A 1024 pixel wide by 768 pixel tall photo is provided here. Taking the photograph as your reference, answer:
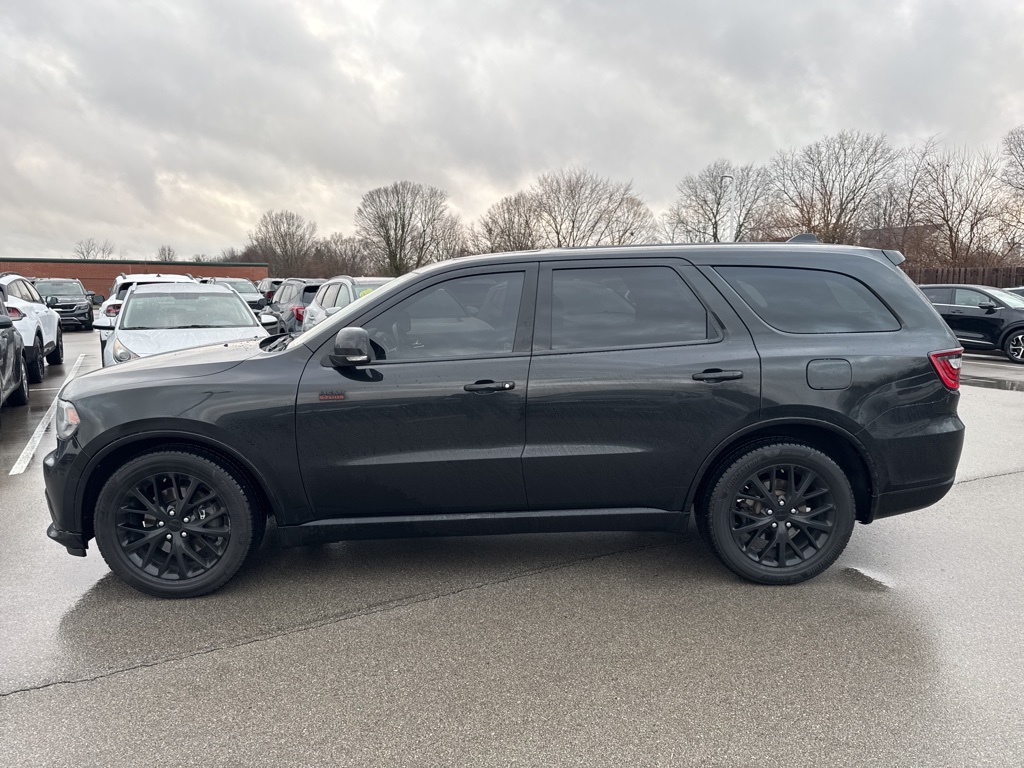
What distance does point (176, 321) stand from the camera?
9547mm

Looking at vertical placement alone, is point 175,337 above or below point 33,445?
above

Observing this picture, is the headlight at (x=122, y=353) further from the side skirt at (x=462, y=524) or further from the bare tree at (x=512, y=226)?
the bare tree at (x=512, y=226)

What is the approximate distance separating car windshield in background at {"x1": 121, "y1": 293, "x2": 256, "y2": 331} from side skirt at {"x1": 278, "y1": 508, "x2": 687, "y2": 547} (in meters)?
6.39

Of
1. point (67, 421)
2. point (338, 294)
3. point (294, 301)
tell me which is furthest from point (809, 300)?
point (294, 301)

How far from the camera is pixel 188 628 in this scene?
11.7ft

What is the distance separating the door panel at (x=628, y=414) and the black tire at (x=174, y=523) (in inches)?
60.7

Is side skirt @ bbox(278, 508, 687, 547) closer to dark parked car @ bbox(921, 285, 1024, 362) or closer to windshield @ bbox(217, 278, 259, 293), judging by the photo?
dark parked car @ bbox(921, 285, 1024, 362)

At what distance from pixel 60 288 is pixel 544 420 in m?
26.1

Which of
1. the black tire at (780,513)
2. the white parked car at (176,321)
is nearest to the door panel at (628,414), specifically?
the black tire at (780,513)

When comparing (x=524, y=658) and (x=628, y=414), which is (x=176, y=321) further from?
(x=524, y=658)

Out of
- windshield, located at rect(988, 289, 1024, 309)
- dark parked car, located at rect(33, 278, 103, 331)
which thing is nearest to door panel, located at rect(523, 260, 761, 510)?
windshield, located at rect(988, 289, 1024, 309)

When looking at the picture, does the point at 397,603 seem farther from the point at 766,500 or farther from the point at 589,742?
the point at 766,500

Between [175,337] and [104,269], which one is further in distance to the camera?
[104,269]

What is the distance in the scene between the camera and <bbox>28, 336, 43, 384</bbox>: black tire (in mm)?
11789
